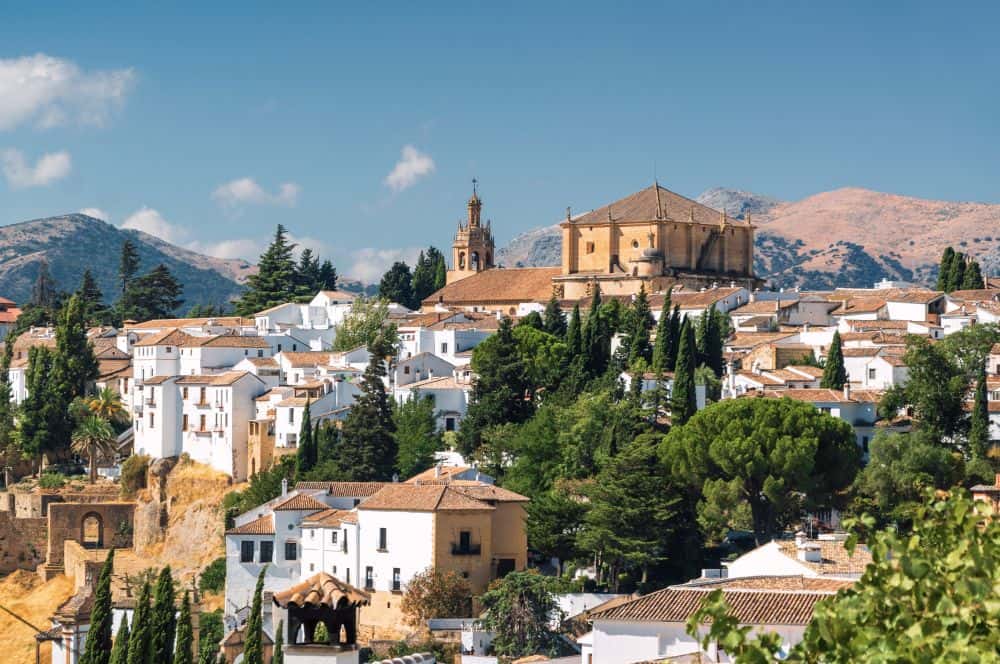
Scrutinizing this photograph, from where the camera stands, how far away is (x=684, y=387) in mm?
60031

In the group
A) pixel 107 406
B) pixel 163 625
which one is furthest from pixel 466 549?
pixel 107 406

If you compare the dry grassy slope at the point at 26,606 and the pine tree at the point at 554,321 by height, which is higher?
the pine tree at the point at 554,321

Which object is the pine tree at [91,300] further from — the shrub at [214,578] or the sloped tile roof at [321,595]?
the sloped tile roof at [321,595]

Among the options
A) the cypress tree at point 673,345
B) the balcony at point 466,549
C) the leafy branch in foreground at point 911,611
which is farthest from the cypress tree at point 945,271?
the leafy branch in foreground at point 911,611

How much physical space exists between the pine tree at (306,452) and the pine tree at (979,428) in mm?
22243

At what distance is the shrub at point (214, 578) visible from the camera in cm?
6294

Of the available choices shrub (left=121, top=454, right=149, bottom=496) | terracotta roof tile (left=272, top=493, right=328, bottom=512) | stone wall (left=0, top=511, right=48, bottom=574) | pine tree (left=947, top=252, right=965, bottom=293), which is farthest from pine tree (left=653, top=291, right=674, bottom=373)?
pine tree (left=947, top=252, right=965, bottom=293)

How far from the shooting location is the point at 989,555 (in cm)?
1355

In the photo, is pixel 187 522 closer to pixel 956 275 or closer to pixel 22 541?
pixel 22 541

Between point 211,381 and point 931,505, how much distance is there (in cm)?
6143

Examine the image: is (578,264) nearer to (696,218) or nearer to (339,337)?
(696,218)

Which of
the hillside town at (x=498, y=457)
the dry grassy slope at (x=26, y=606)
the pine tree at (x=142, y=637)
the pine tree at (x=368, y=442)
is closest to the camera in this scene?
the pine tree at (x=142, y=637)

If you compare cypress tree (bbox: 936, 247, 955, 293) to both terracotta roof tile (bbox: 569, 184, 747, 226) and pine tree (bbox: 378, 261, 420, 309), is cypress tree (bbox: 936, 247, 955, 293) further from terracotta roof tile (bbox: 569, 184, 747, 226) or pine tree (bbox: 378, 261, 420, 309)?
pine tree (bbox: 378, 261, 420, 309)

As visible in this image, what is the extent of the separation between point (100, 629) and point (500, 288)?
6094 cm
